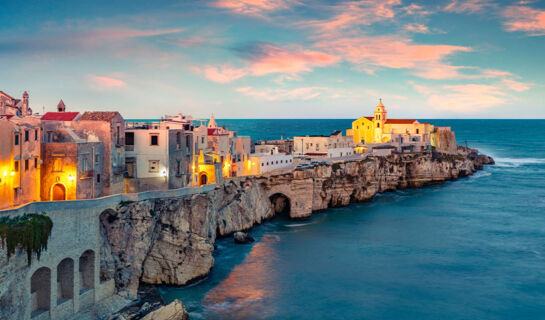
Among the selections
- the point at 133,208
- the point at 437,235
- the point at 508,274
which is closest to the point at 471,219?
the point at 437,235

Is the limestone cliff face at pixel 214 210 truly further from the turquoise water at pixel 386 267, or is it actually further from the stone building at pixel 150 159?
the stone building at pixel 150 159

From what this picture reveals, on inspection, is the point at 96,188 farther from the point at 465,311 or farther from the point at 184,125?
the point at 465,311

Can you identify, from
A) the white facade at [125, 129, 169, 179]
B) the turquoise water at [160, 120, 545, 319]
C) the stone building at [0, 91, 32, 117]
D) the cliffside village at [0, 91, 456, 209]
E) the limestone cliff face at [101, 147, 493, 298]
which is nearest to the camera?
A: the cliffside village at [0, 91, 456, 209]

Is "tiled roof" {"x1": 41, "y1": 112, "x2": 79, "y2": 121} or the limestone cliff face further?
"tiled roof" {"x1": 41, "y1": 112, "x2": 79, "y2": 121}

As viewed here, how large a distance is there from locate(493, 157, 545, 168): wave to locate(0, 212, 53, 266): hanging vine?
111 m

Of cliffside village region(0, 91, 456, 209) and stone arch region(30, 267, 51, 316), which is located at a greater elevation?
cliffside village region(0, 91, 456, 209)

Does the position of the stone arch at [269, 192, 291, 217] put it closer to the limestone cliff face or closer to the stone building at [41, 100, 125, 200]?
the limestone cliff face

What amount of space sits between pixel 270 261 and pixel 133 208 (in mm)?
14214

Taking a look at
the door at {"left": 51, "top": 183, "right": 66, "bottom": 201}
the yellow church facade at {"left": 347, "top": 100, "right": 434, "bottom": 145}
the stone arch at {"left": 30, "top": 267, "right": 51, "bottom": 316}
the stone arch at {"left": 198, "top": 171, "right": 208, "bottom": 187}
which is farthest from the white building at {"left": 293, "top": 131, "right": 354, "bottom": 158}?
the stone arch at {"left": 30, "top": 267, "right": 51, "bottom": 316}

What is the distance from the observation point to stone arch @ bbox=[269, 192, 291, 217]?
60.4 metres

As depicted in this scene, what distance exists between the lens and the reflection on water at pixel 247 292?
103 feet

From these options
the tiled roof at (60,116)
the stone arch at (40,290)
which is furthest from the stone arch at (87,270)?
the tiled roof at (60,116)

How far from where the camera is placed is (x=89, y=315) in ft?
96.2

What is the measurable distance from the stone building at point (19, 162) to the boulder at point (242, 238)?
19617 mm
